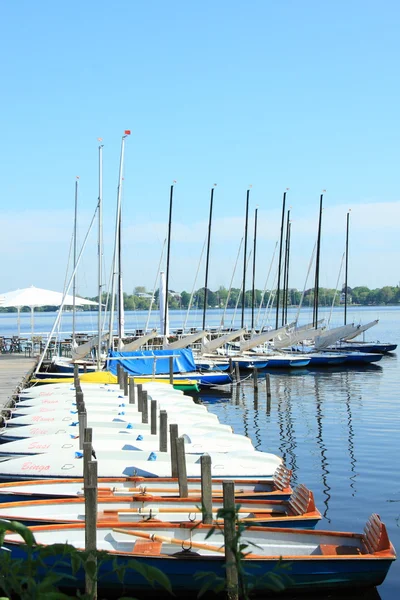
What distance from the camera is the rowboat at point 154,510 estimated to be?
11.8 metres

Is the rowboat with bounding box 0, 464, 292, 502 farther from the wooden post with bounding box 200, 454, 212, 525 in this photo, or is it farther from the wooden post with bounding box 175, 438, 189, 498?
the wooden post with bounding box 200, 454, 212, 525

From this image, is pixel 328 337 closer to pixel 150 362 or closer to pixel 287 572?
pixel 150 362

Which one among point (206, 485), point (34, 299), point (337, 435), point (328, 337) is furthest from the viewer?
point (328, 337)

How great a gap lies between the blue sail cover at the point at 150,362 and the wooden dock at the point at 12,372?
406 centimetres

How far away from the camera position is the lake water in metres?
15.8

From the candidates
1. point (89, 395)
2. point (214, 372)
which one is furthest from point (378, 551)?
point (214, 372)

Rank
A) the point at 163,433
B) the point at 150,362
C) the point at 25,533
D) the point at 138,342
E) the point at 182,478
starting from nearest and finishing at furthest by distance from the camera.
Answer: the point at 25,533, the point at 182,478, the point at 163,433, the point at 150,362, the point at 138,342

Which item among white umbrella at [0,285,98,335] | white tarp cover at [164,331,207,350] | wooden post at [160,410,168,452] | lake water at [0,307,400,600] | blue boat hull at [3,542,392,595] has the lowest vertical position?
lake water at [0,307,400,600]

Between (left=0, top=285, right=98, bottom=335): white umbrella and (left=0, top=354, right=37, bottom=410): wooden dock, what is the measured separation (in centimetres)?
328

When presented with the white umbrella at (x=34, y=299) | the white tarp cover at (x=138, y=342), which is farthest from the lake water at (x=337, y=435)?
the white umbrella at (x=34, y=299)

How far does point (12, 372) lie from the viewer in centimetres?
3559

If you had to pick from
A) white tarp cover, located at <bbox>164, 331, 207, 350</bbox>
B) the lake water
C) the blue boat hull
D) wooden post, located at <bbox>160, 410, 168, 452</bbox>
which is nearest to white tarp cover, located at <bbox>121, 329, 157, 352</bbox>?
white tarp cover, located at <bbox>164, 331, 207, 350</bbox>

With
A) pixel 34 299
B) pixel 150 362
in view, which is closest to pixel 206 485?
pixel 150 362

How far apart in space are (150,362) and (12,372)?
659cm
